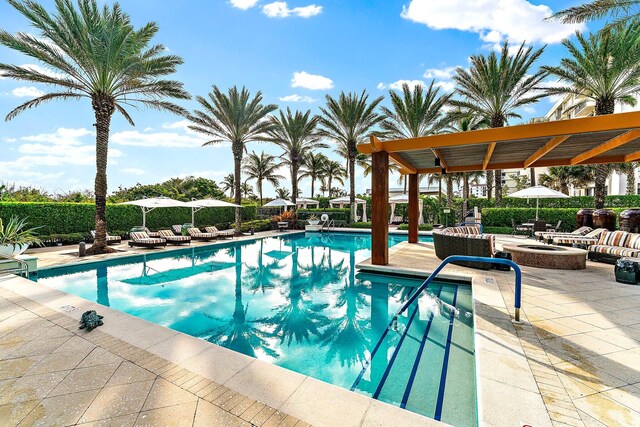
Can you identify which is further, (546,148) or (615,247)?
(615,247)

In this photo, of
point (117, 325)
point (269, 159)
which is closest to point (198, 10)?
point (117, 325)

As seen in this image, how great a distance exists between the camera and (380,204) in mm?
8695

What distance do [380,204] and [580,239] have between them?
24.8 ft

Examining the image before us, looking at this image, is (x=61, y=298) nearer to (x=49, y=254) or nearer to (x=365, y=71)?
(x=49, y=254)

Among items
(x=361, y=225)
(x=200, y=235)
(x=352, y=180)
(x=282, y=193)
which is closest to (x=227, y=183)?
(x=282, y=193)

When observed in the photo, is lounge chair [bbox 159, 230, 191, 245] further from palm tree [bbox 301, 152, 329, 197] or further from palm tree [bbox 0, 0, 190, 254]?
palm tree [bbox 301, 152, 329, 197]

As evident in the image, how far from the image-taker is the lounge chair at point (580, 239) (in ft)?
32.9

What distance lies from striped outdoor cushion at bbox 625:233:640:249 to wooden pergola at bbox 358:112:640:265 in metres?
2.47

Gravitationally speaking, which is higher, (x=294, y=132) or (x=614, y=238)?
(x=294, y=132)

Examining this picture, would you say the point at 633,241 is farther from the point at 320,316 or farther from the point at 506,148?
the point at 320,316

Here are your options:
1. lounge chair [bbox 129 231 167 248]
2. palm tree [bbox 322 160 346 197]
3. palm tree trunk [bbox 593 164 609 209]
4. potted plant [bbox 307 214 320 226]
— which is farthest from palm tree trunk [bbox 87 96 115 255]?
palm tree [bbox 322 160 346 197]

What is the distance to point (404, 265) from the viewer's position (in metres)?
8.93

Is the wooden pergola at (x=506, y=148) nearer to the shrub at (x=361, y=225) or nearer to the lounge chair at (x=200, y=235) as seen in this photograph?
the lounge chair at (x=200, y=235)

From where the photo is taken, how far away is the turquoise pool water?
3766 mm
